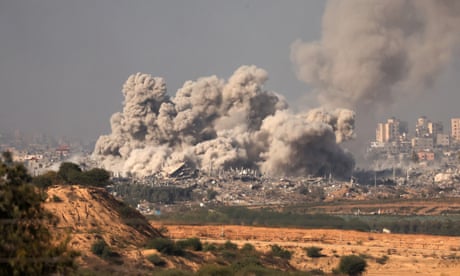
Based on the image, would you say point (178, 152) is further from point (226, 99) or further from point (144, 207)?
point (144, 207)

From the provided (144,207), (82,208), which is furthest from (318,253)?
(144,207)

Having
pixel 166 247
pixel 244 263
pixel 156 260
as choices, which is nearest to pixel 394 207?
pixel 166 247

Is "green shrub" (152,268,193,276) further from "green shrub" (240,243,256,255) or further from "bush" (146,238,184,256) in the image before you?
"green shrub" (240,243,256,255)

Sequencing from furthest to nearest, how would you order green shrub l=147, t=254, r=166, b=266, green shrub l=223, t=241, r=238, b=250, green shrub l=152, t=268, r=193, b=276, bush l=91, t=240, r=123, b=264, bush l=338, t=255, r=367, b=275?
1. green shrub l=223, t=241, r=238, b=250
2. bush l=338, t=255, r=367, b=275
3. green shrub l=147, t=254, r=166, b=266
4. bush l=91, t=240, r=123, b=264
5. green shrub l=152, t=268, r=193, b=276

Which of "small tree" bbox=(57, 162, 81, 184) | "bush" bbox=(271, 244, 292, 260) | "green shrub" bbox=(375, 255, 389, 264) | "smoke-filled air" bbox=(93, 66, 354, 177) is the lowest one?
"green shrub" bbox=(375, 255, 389, 264)

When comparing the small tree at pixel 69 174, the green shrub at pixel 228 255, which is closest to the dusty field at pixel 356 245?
the green shrub at pixel 228 255

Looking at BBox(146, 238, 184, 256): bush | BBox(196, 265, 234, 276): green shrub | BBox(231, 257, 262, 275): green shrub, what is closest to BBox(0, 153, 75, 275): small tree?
BBox(196, 265, 234, 276): green shrub
